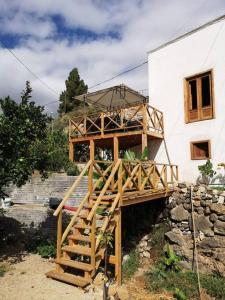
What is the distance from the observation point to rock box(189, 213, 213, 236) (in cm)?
909

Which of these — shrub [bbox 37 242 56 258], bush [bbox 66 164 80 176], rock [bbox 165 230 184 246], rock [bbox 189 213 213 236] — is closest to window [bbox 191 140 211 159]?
rock [bbox 189 213 213 236]

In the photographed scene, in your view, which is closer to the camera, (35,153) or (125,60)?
(35,153)

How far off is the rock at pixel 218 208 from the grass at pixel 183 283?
194cm

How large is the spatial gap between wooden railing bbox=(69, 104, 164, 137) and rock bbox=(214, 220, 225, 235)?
4.34 metres

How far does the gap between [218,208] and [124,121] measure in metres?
6.19

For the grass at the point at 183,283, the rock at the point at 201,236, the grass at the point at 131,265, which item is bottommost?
the grass at the point at 183,283

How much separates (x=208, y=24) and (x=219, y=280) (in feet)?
29.7

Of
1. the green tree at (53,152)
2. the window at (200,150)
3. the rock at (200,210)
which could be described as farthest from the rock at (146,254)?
the green tree at (53,152)

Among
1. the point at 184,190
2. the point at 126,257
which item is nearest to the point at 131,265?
the point at 126,257

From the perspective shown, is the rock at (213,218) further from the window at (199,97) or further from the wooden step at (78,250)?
the wooden step at (78,250)

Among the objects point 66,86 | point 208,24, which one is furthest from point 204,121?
point 66,86

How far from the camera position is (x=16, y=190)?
590 inches

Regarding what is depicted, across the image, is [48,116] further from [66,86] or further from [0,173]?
[66,86]

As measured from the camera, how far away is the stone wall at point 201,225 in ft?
28.5
